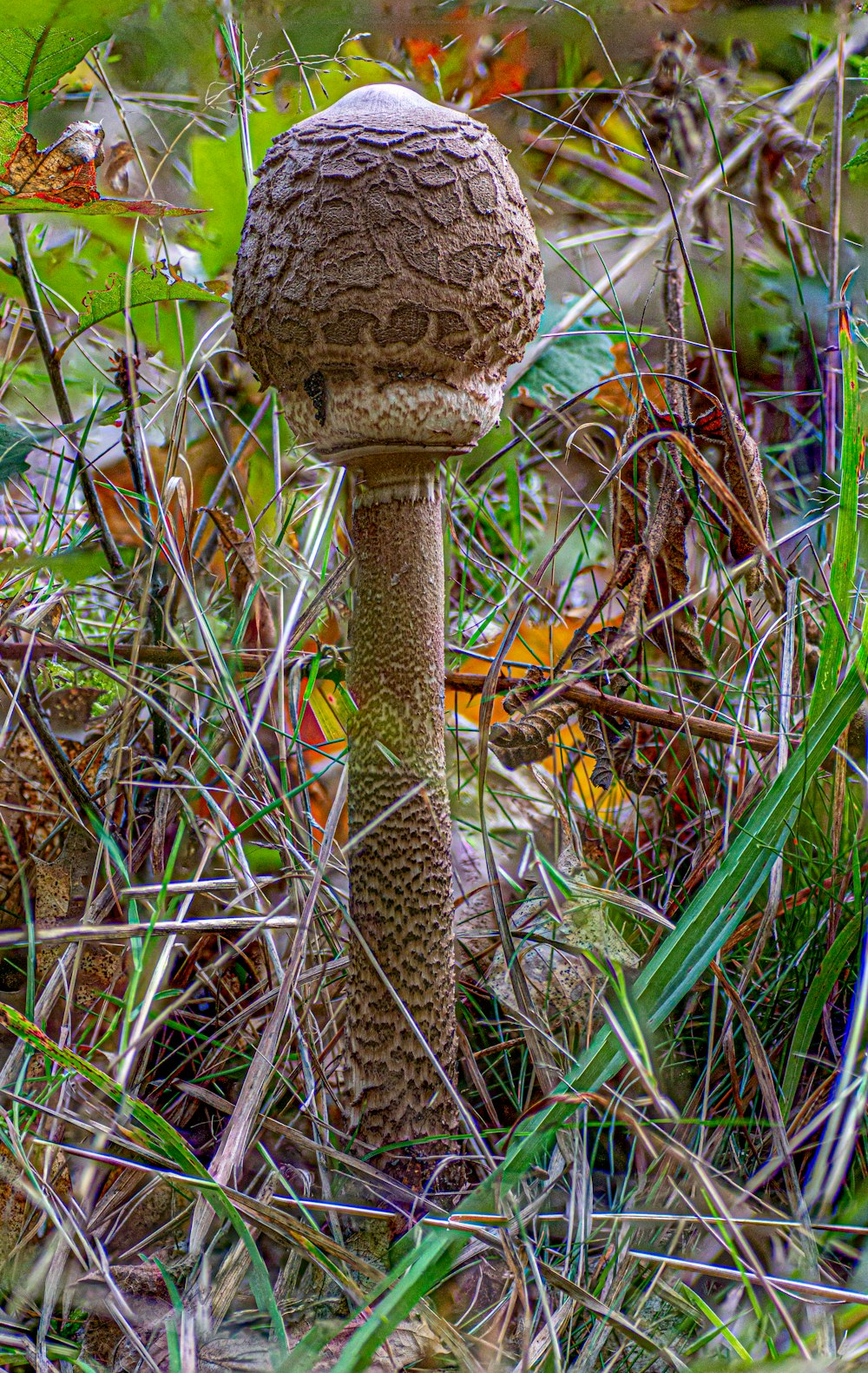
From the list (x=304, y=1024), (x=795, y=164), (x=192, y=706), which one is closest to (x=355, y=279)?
(x=192, y=706)

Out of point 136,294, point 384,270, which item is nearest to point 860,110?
point 384,270

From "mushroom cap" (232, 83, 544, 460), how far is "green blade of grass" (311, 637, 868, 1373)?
63 cm

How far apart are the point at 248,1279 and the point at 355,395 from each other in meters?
1.14

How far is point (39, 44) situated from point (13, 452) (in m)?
0.60

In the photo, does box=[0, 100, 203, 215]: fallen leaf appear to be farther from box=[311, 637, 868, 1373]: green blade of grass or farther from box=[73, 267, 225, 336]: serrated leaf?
box=[311, 637, 868, 1373]: green blade of grass

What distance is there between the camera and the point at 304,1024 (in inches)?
63.2

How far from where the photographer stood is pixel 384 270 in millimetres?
1232

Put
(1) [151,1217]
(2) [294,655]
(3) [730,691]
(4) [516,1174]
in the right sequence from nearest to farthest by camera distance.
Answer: (4) [516,1174]
(1) [151,1217]
(3) [730,691]
(2) [294,655]

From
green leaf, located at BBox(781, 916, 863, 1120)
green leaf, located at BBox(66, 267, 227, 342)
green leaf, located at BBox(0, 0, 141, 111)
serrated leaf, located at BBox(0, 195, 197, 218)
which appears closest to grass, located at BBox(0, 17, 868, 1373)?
green leaf, located at BBox(781, 916, 863, 1120)

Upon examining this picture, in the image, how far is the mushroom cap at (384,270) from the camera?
A: 4.06 ft

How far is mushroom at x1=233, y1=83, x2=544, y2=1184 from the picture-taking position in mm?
1245

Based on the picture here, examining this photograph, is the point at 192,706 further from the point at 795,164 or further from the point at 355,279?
the point at 795,164

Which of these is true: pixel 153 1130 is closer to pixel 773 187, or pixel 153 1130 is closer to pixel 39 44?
pixel 39 44

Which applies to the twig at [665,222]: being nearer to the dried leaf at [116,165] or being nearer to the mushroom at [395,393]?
the mushroom at [395,393]
